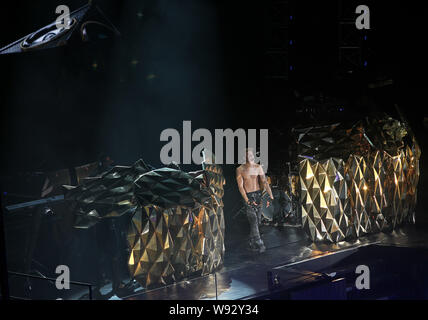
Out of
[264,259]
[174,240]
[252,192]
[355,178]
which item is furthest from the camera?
[355,178]

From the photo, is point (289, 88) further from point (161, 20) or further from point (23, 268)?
point (23, 268)

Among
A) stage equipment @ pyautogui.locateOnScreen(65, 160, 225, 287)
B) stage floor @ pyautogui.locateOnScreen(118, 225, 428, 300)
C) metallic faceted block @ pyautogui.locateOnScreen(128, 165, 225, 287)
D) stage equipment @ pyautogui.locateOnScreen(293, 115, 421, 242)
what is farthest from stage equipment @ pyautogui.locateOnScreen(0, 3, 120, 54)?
stage equipment @ pyautogui.locateOnScreen(293, 115, 421, 242)

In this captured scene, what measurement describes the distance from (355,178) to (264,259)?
217 cm

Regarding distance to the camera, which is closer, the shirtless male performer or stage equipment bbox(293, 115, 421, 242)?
the shirtless male performer

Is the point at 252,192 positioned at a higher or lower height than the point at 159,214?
higher

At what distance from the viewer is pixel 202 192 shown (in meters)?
6.66

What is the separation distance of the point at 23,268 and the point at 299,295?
3.62 m

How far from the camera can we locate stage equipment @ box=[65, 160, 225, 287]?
6164 mm

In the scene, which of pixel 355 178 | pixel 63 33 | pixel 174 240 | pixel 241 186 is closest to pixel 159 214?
pixel 174 240

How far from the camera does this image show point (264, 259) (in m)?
7.59

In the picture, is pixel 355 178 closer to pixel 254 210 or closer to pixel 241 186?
pixel 254 210

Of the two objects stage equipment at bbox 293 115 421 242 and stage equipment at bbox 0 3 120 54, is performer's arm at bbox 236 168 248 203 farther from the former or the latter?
stage equipment at bbox 0 3 120 54

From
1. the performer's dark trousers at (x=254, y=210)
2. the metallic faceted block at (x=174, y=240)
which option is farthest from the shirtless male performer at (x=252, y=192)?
the metallic faceted block at (x=174, y=240)

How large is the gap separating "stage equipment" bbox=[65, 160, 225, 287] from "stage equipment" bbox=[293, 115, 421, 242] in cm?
202
